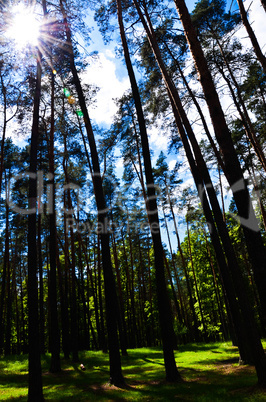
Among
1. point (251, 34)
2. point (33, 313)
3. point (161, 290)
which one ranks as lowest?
point (33, 313)

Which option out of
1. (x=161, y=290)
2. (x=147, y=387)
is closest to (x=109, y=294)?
(x=161, y=290)

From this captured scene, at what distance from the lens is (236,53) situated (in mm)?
13305

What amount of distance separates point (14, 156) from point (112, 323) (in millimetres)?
14034

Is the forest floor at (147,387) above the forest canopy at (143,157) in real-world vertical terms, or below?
below

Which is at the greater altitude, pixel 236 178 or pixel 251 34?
pixel 251 34

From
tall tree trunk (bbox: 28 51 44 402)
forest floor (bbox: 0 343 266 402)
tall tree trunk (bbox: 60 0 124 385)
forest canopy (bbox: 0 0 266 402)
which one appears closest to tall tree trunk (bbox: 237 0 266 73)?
forest canopy (bbox: 0 0 266 402)

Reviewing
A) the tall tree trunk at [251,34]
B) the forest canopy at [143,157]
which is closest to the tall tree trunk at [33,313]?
the forest canopy at [143,157]

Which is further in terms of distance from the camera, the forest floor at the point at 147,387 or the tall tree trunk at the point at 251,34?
the tall tree trunk at the point at 251,34

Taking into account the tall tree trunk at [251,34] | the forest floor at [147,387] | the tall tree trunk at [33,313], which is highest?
the tall tree trunk at [251,34]

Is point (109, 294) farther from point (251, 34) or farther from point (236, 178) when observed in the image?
point (251, 34)

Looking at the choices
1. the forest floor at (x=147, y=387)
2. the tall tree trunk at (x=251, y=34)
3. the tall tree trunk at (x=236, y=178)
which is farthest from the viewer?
the tall tree trunk at (x=251, y=34)

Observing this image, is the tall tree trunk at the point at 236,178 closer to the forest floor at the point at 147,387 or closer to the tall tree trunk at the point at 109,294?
the forest floor at the point at 147,387

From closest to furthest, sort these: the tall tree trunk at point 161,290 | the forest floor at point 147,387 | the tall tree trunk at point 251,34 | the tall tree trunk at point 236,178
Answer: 1. the tall tree trunk at point 236,178
2. the forest floor at point 147,387
3. the tall tree trunk at point 161,290
4. the tall tree trunk at point 251,34

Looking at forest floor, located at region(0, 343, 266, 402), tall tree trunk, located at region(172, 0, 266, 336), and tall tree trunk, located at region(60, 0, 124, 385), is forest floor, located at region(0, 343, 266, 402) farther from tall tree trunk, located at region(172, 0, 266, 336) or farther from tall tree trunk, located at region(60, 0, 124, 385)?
tall tree trunk, located at region(172, 0, 266, 336)
